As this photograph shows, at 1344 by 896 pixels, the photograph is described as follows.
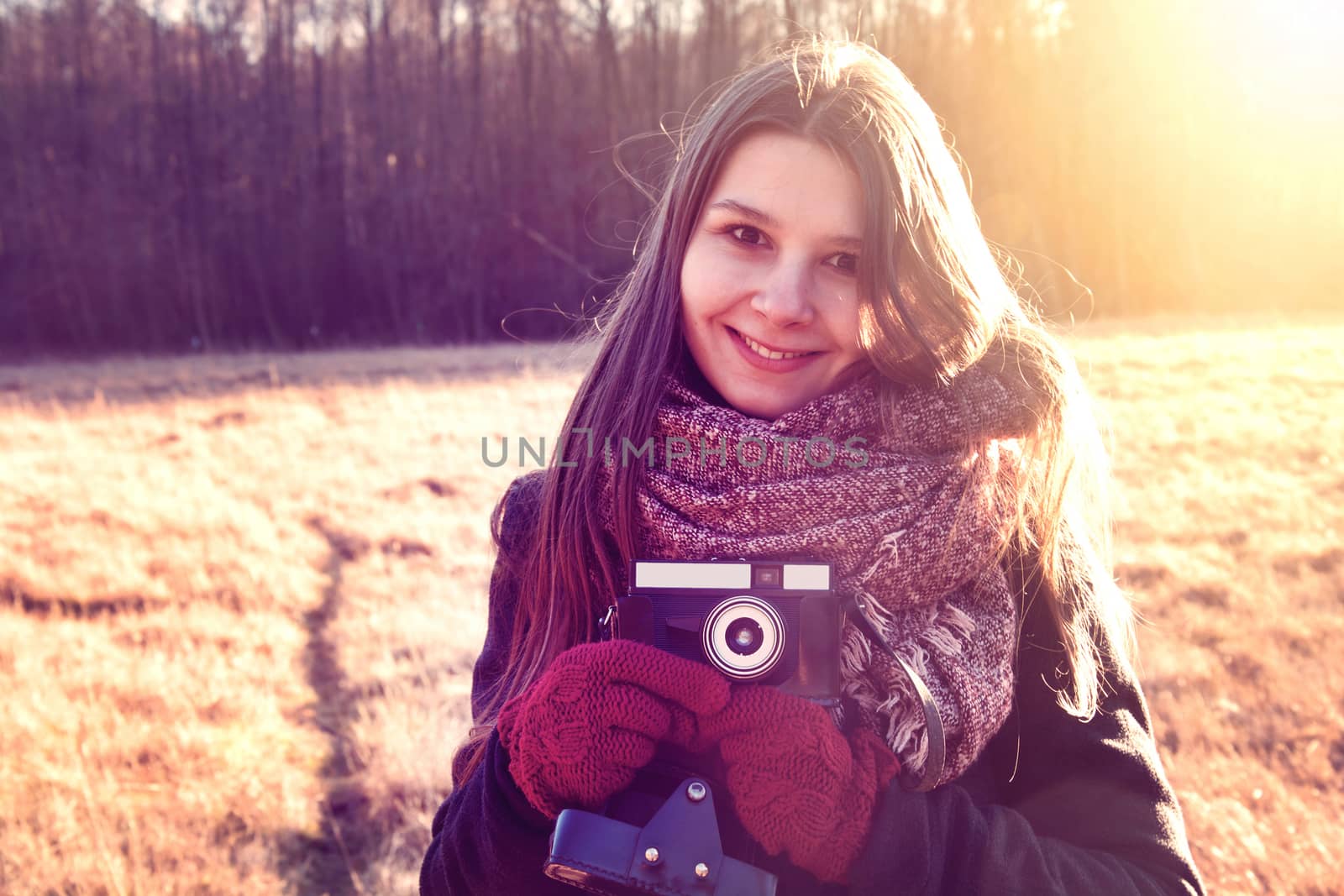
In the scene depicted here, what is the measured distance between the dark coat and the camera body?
0.18 metres

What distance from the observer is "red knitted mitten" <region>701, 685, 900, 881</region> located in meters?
1.06

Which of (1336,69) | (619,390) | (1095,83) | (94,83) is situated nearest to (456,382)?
(619,390)

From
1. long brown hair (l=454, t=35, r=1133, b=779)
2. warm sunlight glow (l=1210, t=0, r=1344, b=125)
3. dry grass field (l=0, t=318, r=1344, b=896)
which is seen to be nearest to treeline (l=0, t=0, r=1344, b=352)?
warm sunlight glow (l=1210, t=0, r=1344, b=125)

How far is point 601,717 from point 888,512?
523mm

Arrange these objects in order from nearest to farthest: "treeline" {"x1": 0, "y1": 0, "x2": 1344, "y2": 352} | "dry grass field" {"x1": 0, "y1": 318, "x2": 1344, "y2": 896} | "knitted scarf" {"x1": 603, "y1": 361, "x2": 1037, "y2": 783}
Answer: "knitted scarf" {"x1": 603, "y1": 361, "x2": 1037, "y2": 783}, "dry grass field" {"x1": 0, "y1": 318, "x2": 1344, "y2": 896}, "treeline" {"x1": 0, "y1": 0, "x2": 1344, "y2": 352}

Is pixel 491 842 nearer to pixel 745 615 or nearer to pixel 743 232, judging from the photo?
pixel 745 615

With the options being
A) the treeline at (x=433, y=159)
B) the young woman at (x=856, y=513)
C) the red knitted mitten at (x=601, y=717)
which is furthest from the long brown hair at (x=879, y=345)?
the treeline at (x=433, y=159)

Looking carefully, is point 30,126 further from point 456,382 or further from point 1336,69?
point 1336,69

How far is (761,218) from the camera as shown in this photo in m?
1.37

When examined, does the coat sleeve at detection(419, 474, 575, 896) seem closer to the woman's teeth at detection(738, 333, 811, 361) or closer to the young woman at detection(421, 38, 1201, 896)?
the young woman at detection(421, 38, 1201, 896)

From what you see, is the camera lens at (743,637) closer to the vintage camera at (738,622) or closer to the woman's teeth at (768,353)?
the vintage camera at (738,622)

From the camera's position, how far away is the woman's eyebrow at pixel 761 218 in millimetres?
1354

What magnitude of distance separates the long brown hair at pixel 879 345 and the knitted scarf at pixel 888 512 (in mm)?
47

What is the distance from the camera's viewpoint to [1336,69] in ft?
36.3
